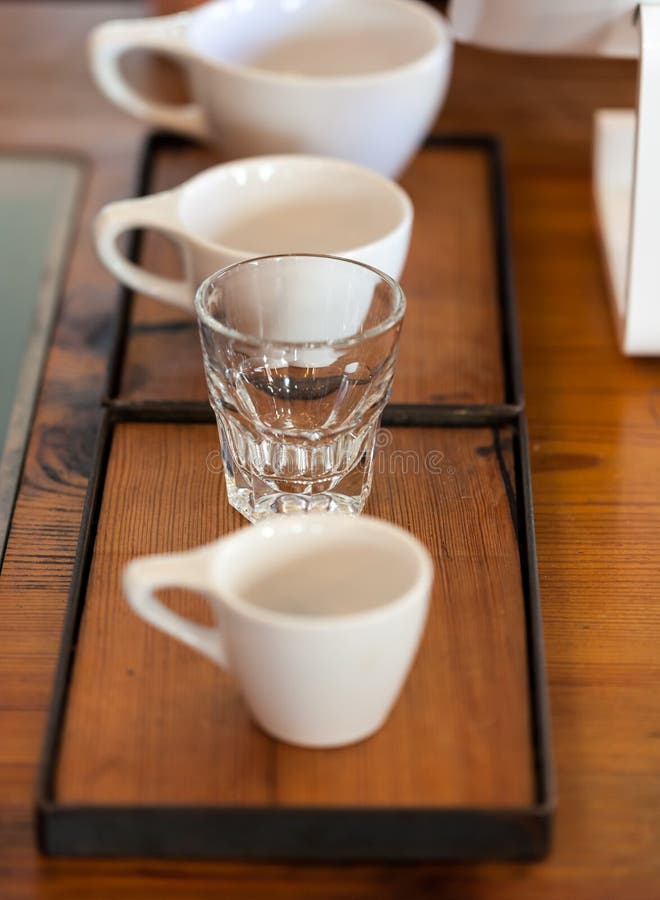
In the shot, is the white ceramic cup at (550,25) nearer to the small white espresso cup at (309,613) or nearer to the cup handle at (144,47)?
the cup handle at (144,47)

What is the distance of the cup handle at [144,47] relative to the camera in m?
0.63

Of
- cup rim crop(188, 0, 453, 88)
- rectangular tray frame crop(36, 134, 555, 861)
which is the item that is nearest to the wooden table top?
rectangular tray frame crop(36, 134, 555, 861)

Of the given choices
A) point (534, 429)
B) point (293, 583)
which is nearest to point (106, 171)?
point (534, 429)

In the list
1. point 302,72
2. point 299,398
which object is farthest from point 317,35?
point 299,398

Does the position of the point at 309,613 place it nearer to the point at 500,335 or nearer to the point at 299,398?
the point at 299,398

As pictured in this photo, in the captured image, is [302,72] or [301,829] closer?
[301,829]

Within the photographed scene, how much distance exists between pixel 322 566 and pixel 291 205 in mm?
255

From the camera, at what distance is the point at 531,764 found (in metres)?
0.35

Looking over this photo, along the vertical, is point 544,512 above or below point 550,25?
below

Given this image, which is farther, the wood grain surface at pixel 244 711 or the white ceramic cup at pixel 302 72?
the white ceramic cup at pixel 302 72

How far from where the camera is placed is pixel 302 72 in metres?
0.70

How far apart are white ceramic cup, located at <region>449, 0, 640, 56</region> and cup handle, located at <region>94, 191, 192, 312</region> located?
162 millimetres

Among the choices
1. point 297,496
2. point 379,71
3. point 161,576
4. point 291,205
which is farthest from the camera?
point 379,71

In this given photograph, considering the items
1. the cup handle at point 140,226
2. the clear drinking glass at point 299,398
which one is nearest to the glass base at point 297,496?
the clear drinking glass at point 299,398
